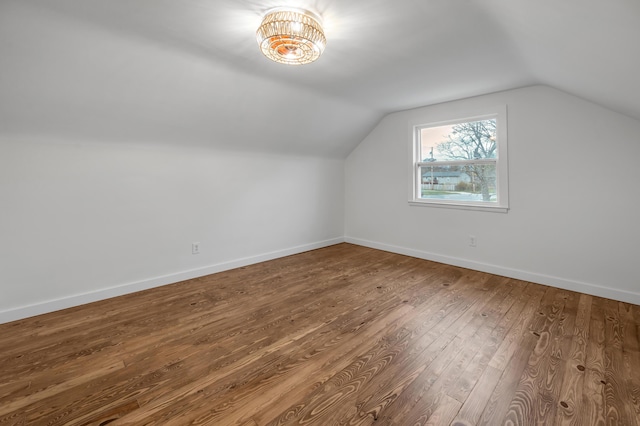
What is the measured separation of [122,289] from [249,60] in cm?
258

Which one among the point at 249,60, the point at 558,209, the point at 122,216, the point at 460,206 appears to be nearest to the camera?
the point at 249,60

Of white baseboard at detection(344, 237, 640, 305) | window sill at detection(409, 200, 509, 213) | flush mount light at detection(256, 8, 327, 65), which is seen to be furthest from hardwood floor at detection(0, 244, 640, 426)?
flush mount light at detection(256, 8, 327, 65)

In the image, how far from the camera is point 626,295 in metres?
2.65

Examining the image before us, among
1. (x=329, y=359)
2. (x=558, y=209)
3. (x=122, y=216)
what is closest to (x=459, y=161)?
(x=558, y=209)

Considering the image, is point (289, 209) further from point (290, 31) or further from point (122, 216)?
point (290, 31)

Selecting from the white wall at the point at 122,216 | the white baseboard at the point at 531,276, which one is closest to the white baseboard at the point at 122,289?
the white wall at the point at 122,216

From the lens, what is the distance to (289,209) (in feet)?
14.4

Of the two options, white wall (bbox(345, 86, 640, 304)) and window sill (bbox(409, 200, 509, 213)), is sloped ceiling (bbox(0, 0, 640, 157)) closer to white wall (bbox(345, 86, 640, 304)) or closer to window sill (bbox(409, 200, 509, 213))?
white wall (bbox(345, 86, 640, 304))

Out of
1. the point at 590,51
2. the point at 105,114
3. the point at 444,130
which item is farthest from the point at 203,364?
the point at 444,130

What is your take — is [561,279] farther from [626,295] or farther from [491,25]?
[491,25]

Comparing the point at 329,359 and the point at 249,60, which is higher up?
the point at 249,60

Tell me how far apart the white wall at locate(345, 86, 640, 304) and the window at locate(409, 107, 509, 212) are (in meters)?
0.12

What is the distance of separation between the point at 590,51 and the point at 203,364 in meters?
3.11

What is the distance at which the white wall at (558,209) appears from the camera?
8.75 feet
